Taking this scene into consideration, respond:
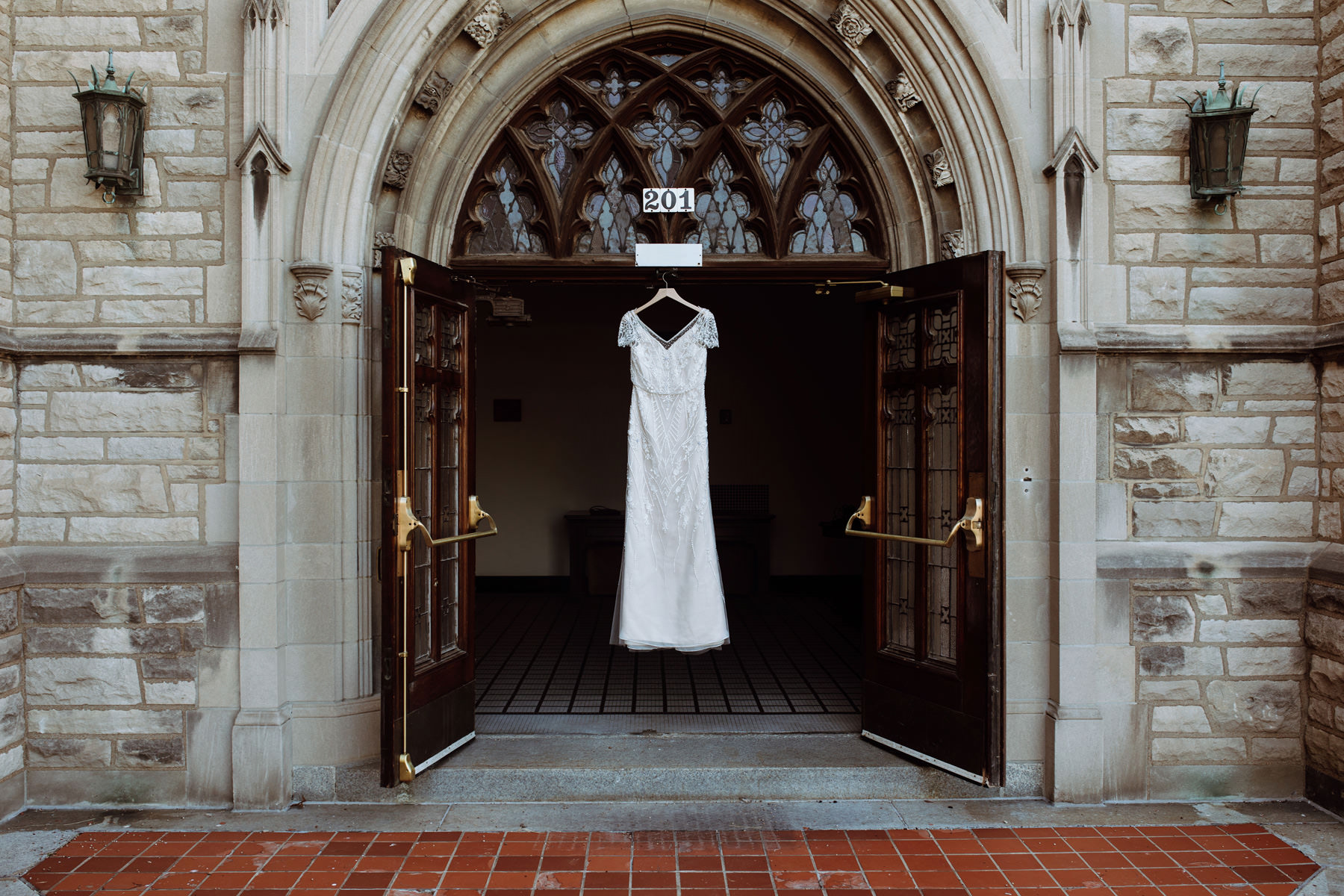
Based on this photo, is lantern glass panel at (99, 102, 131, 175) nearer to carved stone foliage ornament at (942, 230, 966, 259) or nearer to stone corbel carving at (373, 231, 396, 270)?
stone corbel carving at (373, 231, 396, 270)

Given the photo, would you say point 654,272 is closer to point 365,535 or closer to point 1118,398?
point 365,535

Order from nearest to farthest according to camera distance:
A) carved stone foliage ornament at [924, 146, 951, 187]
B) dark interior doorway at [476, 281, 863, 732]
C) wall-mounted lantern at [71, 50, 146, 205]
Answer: wall-mounted lantern at [71, 50, 146, 205], carved stone foliage ornament at [924, 146, 951, 187], dark interior doorway at [476, 281, 863, 732]

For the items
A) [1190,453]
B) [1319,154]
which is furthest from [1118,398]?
[1319,154]

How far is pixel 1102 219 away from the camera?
4309 millimetres

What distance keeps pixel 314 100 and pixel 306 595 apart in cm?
239

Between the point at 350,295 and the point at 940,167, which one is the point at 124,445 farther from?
the point at 940,167

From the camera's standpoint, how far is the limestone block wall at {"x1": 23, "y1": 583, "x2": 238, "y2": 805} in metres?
4.23

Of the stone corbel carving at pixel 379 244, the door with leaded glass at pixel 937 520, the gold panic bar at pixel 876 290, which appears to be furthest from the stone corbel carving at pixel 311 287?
the door with leaded glass at pixel 937 520

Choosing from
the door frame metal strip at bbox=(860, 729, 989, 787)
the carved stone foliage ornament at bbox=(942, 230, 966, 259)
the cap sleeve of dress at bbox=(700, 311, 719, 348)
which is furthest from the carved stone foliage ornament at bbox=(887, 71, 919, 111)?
the door frame metal strip at bbox=(860, 729, 989, 787)

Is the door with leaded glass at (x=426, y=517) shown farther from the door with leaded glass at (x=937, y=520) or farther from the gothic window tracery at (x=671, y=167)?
the door with leaded glass at (x=937, y=520)

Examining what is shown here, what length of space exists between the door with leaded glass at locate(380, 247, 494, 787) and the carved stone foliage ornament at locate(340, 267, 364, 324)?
12.6 inches

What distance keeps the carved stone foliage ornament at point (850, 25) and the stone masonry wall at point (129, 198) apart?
10.0ft

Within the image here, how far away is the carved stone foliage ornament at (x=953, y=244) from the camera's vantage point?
14.5ft

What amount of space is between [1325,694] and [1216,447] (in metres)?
1.26
